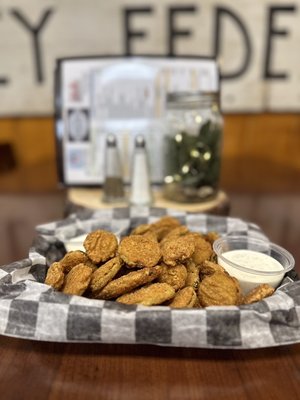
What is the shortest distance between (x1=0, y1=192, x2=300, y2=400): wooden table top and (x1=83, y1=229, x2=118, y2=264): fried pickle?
169 mm

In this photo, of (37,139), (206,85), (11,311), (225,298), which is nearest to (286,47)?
(206,85)

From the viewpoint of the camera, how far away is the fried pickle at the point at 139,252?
789 mm

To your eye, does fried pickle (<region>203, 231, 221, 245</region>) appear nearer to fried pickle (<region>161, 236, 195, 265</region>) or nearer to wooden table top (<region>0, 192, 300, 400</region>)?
fried pickle (<region>161, 236, 195, 265</region>)

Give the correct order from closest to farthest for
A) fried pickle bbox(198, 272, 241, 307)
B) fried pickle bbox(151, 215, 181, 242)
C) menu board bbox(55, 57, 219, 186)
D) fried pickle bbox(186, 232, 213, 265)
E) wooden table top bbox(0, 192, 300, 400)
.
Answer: wooden table top bbox(0, 192, 300, 400) → fried pickle bbox(198, 272, 241, 307) → fried pickle bbox(186, 232, 213, 265) → fried pickle bbox(151, 215, 181, 242) → menu board bbox(55, 57, 219, 186)

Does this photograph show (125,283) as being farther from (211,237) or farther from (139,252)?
(211,237)

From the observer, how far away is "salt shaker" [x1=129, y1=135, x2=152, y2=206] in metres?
1.41

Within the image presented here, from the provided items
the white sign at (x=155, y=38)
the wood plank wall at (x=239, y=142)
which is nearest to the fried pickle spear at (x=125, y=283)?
the wood plank wall at (x=239, y=142)

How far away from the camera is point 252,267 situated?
88cm

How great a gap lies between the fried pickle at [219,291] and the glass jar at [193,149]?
26.0 inches

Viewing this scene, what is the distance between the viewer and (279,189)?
1.69m

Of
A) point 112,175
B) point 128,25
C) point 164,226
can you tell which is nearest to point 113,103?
point 112,175

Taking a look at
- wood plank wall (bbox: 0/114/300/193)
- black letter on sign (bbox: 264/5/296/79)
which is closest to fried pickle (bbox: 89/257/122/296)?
wood plank wall (bbox: 0/114/300/193)

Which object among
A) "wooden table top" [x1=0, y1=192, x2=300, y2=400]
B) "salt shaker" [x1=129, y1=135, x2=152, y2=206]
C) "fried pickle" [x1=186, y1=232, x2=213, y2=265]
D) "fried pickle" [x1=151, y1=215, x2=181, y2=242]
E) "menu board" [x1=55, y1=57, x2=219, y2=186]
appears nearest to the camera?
"wooden table top" [x1=0, y1=192, x2=300, y2=400]

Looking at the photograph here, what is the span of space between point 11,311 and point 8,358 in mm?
76
